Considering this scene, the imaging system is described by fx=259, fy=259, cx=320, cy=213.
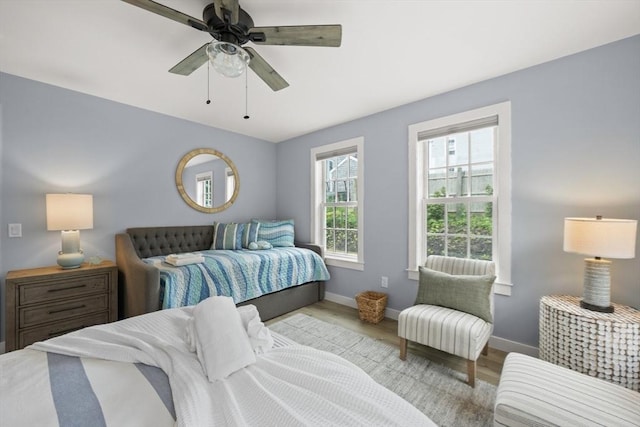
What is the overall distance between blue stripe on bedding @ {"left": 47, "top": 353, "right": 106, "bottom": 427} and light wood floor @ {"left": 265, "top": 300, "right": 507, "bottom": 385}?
2.11 meters

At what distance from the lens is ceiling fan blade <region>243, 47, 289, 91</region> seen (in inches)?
65.5

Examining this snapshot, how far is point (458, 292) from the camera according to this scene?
2.16 metres

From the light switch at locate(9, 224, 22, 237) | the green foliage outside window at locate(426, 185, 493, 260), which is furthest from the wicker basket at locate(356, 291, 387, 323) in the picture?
the light switch at locate(9, 224, 22, 237)

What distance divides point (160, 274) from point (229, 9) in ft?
7.01

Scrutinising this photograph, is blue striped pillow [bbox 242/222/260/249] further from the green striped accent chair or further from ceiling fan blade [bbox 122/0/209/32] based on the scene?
ceiling fan blade [bbox 122/0/209/32]

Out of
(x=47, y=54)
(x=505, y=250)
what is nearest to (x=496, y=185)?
(x=505, y=250)

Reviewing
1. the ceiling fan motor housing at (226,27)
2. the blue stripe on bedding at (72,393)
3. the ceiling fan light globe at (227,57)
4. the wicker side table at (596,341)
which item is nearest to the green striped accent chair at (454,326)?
the wicker side table at (596,341)

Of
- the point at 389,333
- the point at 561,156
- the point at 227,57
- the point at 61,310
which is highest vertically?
the point at 227,57

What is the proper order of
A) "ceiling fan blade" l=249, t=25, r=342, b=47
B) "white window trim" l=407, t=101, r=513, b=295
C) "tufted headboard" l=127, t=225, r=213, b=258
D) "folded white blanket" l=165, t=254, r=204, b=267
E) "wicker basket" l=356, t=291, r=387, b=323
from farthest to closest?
"tufted headboard" l=127, t=225, r=213, b=258 → "wicker basket" l=356, t=291, r=387, b=323 → "folded white blanket" l=165, t=254, r=204, b=267 → "white window trim" l=407, t=101, r=513, b=295 → "ceiling fan blade" l=249, t=25, r=342, b=47

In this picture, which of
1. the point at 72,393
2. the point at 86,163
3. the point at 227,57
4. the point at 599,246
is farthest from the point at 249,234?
the point at 599,246

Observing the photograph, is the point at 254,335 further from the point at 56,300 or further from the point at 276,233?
the point at 276,233

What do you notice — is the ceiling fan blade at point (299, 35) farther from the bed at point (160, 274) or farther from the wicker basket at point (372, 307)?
the wicker basket at point (372, 307)

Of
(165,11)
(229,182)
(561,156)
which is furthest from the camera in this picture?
(229,182)

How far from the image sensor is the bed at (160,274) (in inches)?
88.8
